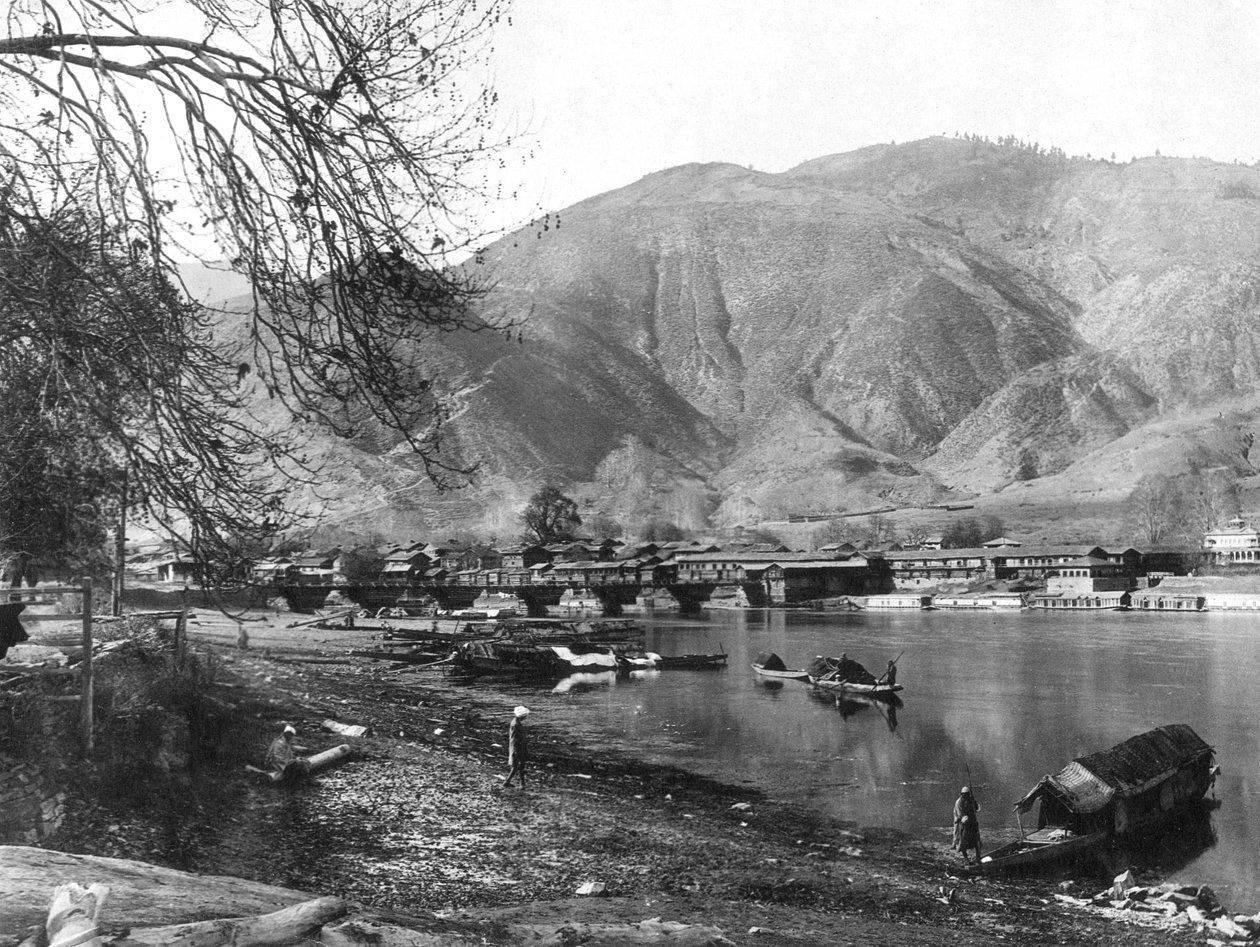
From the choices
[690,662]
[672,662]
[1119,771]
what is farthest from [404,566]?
[1119,771]

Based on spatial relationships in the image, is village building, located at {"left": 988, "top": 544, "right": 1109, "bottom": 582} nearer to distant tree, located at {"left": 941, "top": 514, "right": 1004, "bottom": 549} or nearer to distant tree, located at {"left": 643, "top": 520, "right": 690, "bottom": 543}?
distant tree, located at {"left": 941, "top": 514, "right": 1004, "bottom": 549}

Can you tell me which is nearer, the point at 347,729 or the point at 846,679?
the point at 347,729

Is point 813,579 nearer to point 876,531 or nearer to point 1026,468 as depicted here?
point 876,531

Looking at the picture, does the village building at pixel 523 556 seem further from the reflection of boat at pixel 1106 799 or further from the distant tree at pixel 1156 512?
the reflection of boat at pixel 1106 799

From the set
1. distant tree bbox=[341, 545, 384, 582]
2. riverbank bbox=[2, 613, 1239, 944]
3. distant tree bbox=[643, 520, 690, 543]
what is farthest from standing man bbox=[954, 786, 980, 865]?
distant tree bbox=[643, 520, 690, 543]

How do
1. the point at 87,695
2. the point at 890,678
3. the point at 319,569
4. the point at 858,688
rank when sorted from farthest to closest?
the point at 319,569
the point at 858,688
the point at 890,678
the point at 87,695

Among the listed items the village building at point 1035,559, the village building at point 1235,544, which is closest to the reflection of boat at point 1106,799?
the village building at point 1035,559
